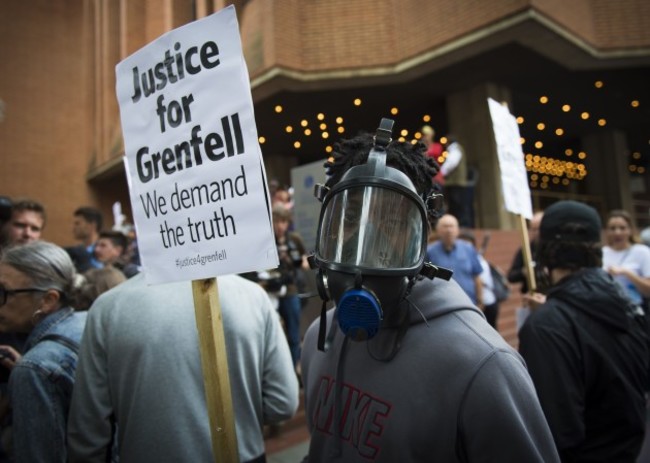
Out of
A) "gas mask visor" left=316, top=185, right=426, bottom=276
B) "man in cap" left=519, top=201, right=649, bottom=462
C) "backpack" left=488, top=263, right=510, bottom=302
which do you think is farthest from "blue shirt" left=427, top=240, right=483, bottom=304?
"gas mask visor" left=316, top=185, right=426, bottom=276

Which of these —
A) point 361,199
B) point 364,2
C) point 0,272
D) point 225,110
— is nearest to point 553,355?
point 361,199

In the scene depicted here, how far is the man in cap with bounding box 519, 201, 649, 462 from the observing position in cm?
180

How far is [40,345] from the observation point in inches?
76.2

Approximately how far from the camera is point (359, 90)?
12367 mm

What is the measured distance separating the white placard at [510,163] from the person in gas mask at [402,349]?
1749 mm

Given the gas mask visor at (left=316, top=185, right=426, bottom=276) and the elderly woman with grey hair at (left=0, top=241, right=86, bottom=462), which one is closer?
the gas mask visor at (left=316, top=185, right=426, bottom=276)

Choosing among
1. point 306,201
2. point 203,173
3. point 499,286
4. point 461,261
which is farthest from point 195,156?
point 499,286

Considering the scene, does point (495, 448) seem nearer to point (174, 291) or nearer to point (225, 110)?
point (225, 110)

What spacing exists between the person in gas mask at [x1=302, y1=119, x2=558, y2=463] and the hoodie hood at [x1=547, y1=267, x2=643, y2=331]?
997 mm

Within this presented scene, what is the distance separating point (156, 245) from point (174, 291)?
1.41ft

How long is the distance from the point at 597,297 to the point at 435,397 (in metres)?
1.29

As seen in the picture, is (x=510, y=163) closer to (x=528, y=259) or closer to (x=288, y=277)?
(x=528, y=259)

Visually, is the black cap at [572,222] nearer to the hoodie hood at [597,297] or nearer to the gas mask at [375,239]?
the hoodie hood at [597,297]

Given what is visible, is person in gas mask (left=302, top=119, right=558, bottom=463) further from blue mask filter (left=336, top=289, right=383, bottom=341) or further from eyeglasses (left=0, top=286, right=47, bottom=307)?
eyeglasses (left=0, top=286, right=47, bottom=307)
